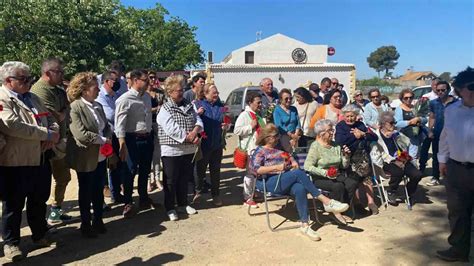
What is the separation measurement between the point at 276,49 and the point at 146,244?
117 feet

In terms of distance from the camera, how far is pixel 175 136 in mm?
5078

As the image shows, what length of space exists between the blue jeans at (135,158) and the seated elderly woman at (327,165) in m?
2.14

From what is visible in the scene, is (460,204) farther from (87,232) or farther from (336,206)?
(87,232)

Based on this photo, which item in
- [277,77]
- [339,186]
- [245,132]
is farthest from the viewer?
[277,77]

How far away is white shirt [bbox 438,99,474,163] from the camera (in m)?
3.66

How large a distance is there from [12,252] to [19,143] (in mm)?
1056

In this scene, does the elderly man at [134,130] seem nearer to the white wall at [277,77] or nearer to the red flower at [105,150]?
the red flower at [105,150]

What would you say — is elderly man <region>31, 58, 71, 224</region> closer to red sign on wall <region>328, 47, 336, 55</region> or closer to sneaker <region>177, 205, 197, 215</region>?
sneaker <region>177, 205, 197, 215</region>

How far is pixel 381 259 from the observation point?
157 inches

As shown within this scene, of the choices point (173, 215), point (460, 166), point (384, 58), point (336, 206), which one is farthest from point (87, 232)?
point (384, 58)

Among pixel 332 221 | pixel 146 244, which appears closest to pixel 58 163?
pixel 146 244

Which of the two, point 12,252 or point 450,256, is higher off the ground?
point 12,252

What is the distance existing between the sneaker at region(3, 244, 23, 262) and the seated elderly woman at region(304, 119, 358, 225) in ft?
11.0

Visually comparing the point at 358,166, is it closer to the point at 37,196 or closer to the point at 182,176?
the point at 182,176
